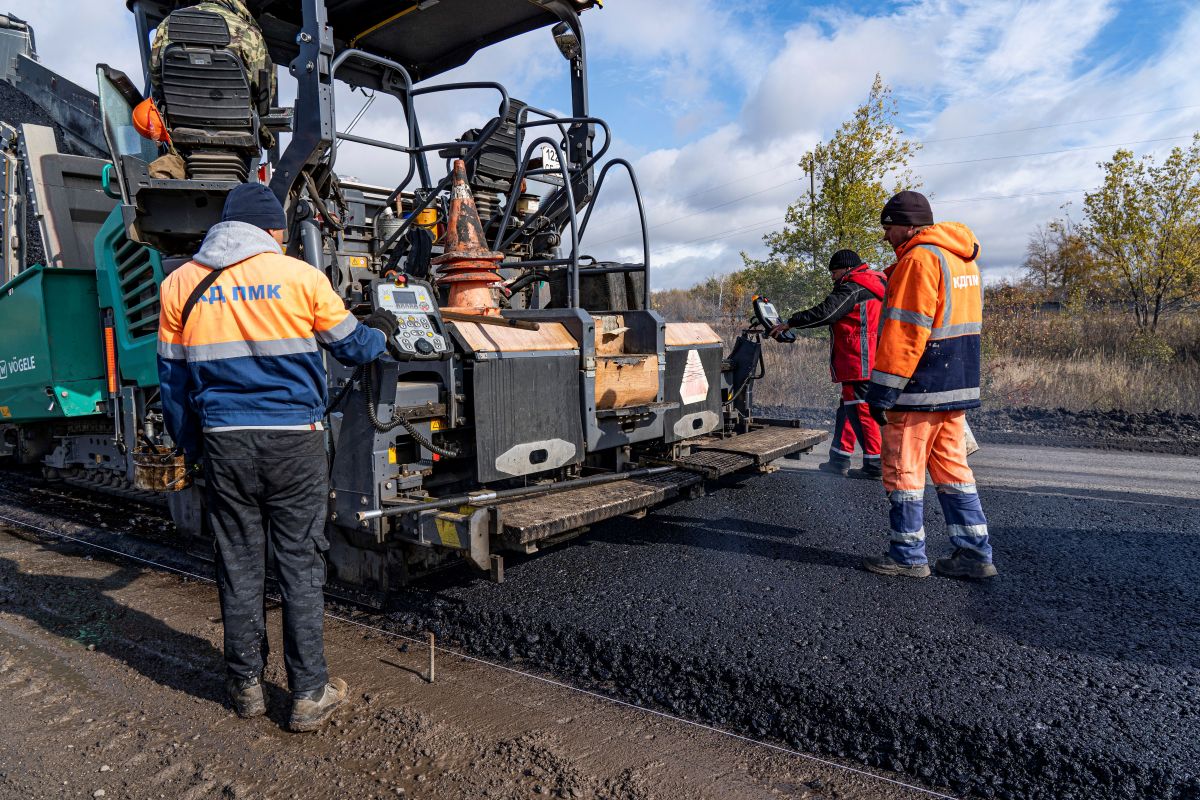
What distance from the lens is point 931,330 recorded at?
360cm

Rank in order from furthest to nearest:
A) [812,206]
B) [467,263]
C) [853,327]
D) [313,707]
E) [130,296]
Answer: [812,206] → [853,327] → [130,296] → [467,263] → [313,707]

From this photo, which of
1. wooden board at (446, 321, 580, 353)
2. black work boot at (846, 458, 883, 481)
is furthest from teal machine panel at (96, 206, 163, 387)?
black work boot at (846, 458, 883, 481)

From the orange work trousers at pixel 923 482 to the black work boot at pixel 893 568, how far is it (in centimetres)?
3

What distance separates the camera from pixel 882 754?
2.30 meters

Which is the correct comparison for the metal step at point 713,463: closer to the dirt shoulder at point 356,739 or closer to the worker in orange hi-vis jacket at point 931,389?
the worker in orange hi-vis jacket at point 931,389

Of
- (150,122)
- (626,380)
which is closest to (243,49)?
(150,122)

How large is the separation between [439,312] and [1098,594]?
319 cm

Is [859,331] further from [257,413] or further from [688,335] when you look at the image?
[257,413]

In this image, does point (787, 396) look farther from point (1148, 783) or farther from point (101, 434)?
point (1148, 783)

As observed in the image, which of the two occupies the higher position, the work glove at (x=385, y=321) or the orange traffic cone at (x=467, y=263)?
the orange traffic cone at (x=467, y=263)

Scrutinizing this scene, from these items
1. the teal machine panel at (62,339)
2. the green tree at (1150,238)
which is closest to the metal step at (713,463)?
the teal machine panel at (62,339)

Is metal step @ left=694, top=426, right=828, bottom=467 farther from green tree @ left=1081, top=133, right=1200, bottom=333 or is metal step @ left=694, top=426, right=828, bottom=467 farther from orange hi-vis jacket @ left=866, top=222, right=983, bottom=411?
green tree @ left=1081, top=133, right=1200, bottom=333

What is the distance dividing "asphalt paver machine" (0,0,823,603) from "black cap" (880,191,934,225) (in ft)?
4.22

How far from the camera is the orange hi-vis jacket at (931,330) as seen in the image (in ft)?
11.7
